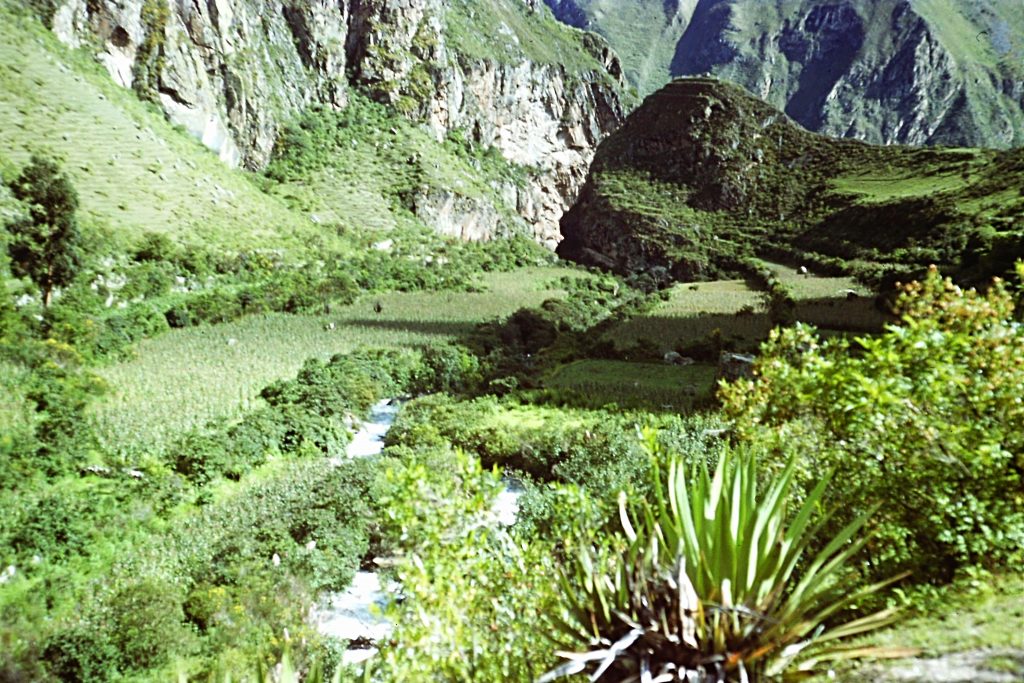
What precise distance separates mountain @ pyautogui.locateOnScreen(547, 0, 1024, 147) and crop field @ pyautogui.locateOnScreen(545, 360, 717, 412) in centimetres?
15702

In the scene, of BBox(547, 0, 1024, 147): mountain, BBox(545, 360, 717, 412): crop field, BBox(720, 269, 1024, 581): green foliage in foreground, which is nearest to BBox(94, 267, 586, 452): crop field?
BBox(545, 360, 717, 412): crop field

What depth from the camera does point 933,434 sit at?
14.1ft

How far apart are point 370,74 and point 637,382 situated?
254ft

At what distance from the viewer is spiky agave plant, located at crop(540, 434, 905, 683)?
3.03m

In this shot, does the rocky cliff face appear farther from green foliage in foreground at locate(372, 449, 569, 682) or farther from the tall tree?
green foliage in foreground at locate(372, 449, 569, 682)

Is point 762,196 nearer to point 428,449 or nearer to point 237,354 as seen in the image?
point 237,354

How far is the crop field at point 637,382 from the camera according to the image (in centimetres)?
2212

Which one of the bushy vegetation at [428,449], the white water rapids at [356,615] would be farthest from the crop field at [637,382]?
the white water rapids at [356,615]

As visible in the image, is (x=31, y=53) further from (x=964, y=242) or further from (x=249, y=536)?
(x=964, y=242)

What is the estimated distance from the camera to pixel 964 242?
39500 mm

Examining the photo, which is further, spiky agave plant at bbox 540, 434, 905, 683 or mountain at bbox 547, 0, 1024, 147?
mountain at bbox 547, 0, 1024, 147

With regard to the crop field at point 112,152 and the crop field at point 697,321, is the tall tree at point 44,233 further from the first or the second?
the crop field at point 697,321

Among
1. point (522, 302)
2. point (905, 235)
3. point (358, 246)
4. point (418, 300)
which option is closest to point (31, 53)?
point (358, 246)

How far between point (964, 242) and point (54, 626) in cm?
4950
